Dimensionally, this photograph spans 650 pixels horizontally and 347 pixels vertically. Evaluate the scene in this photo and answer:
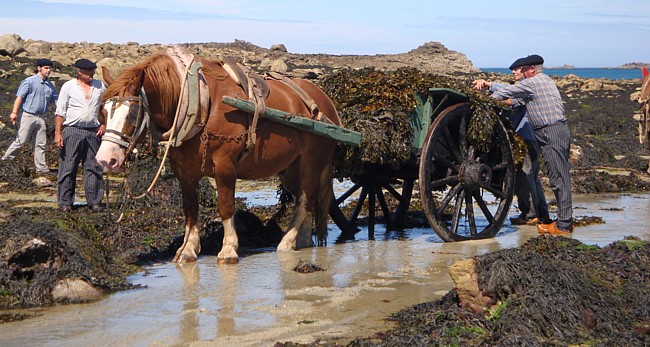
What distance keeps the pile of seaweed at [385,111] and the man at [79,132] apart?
118 inches

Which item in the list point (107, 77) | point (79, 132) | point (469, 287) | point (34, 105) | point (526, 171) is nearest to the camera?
point (469, 287)

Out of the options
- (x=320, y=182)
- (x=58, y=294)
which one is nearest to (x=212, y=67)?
(x=320, y=182)

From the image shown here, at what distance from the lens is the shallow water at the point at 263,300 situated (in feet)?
19.5

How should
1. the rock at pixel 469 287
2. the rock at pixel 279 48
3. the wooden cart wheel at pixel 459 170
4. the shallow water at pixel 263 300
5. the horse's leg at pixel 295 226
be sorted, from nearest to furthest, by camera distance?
the shallow water at pixel 263 300, the rock at pixel 469 287, the horse's leg at pixel 295 226, the wooden cart wheel at pixel 459 170, the rock at pixel 279 48

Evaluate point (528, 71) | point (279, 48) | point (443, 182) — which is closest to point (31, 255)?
point (443, 182)

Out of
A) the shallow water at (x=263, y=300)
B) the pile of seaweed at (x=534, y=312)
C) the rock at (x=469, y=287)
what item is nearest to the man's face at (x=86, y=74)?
the shallow water at (x=263, y=300)

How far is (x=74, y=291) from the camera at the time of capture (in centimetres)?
691

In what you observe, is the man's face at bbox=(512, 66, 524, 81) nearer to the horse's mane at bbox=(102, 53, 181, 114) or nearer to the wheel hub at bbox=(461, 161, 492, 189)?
the wheel hub at bbox=(461, 161, 492, 189)

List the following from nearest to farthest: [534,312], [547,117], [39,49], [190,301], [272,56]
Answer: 1. [534,312]
2. [190,301]
3. [547,117]
4. [39,49]
5. [272,56]

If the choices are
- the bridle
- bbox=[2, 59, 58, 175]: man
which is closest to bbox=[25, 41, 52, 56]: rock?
bbox=[2, 59, 58, 175]: man

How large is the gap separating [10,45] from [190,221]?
3623 centimetres

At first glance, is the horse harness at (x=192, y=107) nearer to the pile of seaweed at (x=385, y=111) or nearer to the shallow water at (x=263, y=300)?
the shallow water at (x=263, y=300)

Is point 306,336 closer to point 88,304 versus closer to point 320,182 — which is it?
point 88,304

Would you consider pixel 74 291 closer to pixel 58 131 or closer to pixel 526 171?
pixel 58 131
